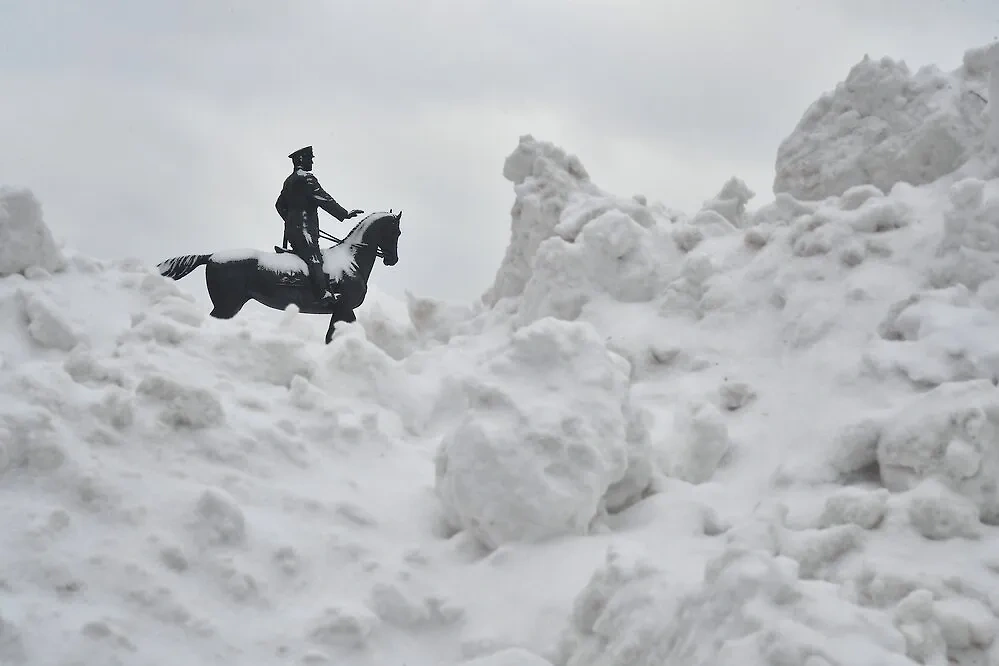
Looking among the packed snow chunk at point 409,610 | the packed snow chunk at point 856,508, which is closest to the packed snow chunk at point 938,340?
the packed snow chunk at point 856,508

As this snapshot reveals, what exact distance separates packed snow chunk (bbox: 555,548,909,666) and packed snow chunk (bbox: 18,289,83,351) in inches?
139

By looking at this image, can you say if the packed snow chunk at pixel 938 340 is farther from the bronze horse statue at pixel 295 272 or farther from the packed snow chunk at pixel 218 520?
the bronze horse statue at pixel 295 272

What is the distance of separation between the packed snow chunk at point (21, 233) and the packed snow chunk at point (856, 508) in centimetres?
507

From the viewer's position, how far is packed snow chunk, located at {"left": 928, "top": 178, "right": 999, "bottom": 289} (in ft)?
19.1

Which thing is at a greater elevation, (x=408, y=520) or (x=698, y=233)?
(x=698, y=233)

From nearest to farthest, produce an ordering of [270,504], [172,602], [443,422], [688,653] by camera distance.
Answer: [688,653] < [172,602] < [270,504] < [443,422]

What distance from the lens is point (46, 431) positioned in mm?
4566

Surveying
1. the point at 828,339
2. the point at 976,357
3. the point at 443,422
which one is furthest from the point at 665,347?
the point at 976,357

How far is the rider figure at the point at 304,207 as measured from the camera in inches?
373

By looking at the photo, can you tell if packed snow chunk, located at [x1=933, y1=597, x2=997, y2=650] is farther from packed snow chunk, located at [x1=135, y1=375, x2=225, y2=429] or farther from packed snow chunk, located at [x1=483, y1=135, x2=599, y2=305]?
packed snow chunk, located at [x1=483, y1=135, x2=599, y2=305]

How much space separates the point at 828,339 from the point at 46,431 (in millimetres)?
4502

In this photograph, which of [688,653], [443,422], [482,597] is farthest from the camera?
[443,422]

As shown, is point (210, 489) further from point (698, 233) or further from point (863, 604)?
point (698, 233)

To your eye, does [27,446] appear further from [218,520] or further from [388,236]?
[388,236]
